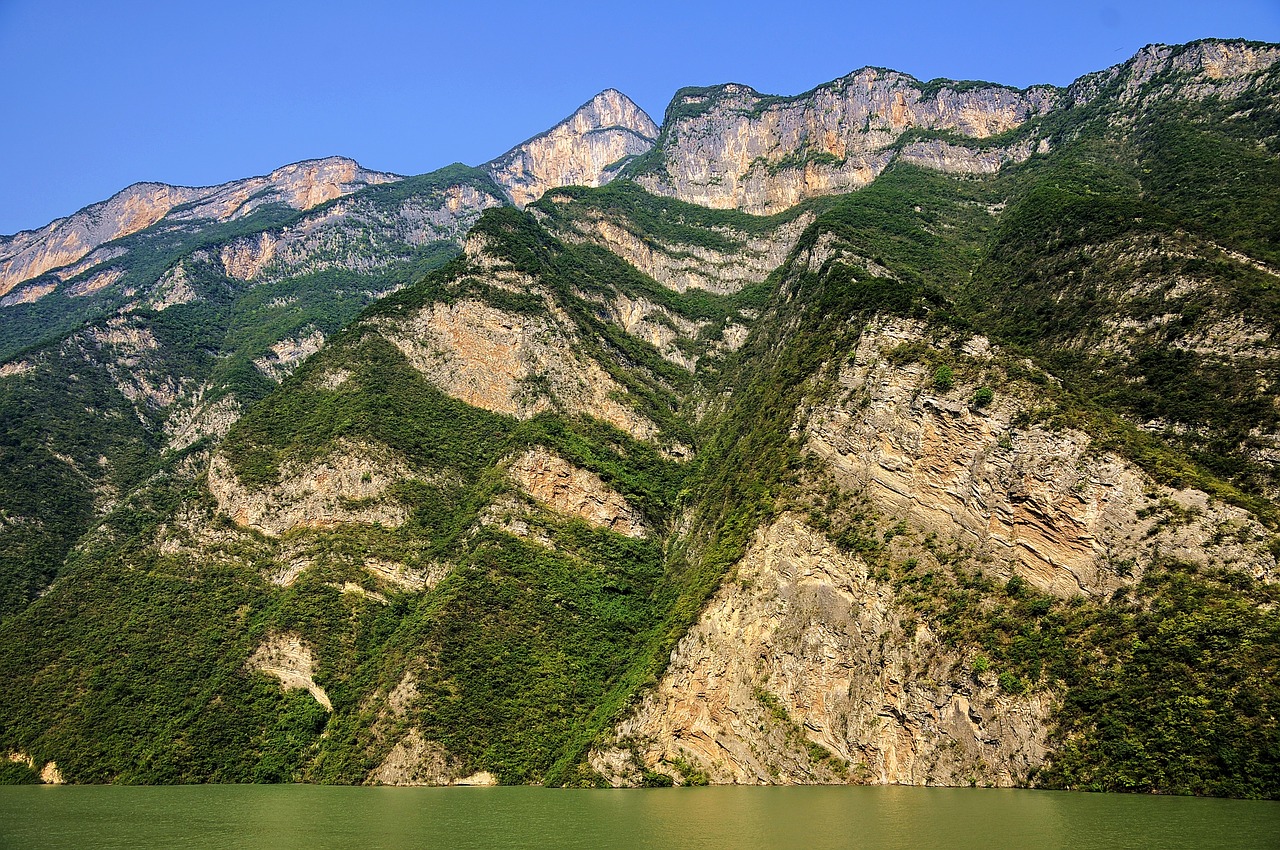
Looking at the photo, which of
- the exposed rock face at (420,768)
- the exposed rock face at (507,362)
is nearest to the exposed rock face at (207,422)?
the exposed rock face at (507,362)

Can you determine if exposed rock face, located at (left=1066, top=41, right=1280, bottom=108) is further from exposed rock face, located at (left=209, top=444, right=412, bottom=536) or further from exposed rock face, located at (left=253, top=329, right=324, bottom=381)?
exposed rock face, located at (left=253, top=329, right=324, bottom=381)

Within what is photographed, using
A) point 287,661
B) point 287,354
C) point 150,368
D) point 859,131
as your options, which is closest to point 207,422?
point 287,354

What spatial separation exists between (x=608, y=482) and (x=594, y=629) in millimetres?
19342

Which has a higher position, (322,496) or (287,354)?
(287,354)

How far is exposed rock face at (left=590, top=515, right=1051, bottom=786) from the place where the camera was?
59.8 meters

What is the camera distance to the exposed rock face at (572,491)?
96938 millimetres

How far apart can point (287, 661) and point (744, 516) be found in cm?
4407

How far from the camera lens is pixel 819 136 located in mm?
179500

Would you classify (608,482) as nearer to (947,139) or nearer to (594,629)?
(594,629)

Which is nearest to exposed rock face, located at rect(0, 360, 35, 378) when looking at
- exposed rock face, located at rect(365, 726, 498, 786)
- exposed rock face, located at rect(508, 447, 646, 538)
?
exposed rock face, located at rect(508, 447, 646, 538)

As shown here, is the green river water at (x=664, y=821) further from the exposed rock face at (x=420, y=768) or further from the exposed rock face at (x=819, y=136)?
the exposed rock face at (x=819, y=136)

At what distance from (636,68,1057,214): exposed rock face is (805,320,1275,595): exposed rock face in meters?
102

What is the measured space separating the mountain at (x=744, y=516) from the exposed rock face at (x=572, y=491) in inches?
17.8

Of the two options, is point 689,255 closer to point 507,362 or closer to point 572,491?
point 507,362
